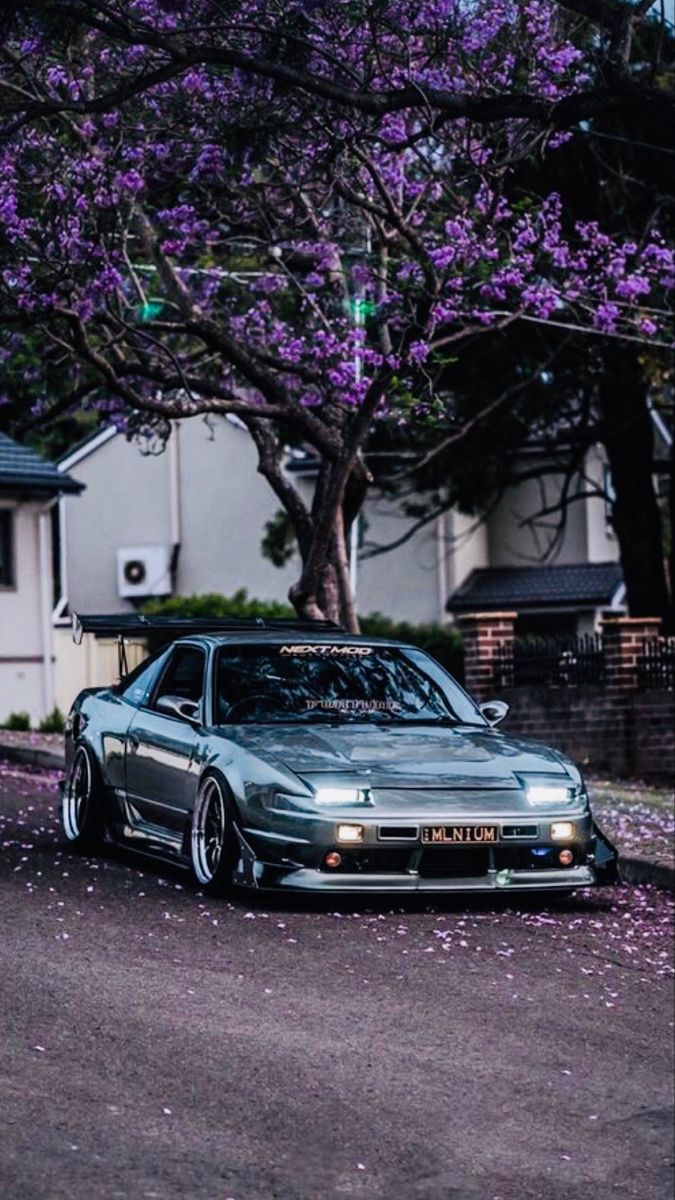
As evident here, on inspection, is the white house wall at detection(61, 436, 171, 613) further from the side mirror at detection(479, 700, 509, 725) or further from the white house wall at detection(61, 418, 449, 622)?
the side mirror at detection(479, 700, 509, 725)

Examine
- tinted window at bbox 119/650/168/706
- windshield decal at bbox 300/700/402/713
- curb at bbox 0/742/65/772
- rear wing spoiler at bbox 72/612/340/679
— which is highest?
rear wing spoiler at bbox 72/612/340/679

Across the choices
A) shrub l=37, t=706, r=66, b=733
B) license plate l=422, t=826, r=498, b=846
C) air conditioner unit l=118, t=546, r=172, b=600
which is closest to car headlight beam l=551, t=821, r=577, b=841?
license plate l=422, t=826, r=498, b=846

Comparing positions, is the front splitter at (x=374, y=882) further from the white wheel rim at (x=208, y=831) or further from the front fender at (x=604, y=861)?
the front fender at (x=604, y=861)

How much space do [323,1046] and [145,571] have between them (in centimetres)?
3744

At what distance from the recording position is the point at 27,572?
123ft

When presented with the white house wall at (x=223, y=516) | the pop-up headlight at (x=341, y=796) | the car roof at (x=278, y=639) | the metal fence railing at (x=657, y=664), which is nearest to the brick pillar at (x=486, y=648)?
the metal fence railing at (x=657, y=664)

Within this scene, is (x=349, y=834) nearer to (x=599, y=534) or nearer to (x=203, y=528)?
(x=599, y=534)

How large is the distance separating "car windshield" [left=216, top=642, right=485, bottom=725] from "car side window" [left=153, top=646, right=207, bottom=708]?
177 millimetres

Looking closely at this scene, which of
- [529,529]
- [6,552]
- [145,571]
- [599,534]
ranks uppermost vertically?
[529,529]

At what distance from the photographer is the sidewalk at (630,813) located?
1495 cm

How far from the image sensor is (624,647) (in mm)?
25297

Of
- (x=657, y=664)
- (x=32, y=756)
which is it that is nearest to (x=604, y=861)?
(x=32, y=756)

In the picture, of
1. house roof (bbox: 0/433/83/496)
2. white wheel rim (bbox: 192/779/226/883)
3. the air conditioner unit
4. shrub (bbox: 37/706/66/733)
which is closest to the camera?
white wheel rim (bbox: 192/779/226/883)

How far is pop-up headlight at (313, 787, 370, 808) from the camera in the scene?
1164 cm
